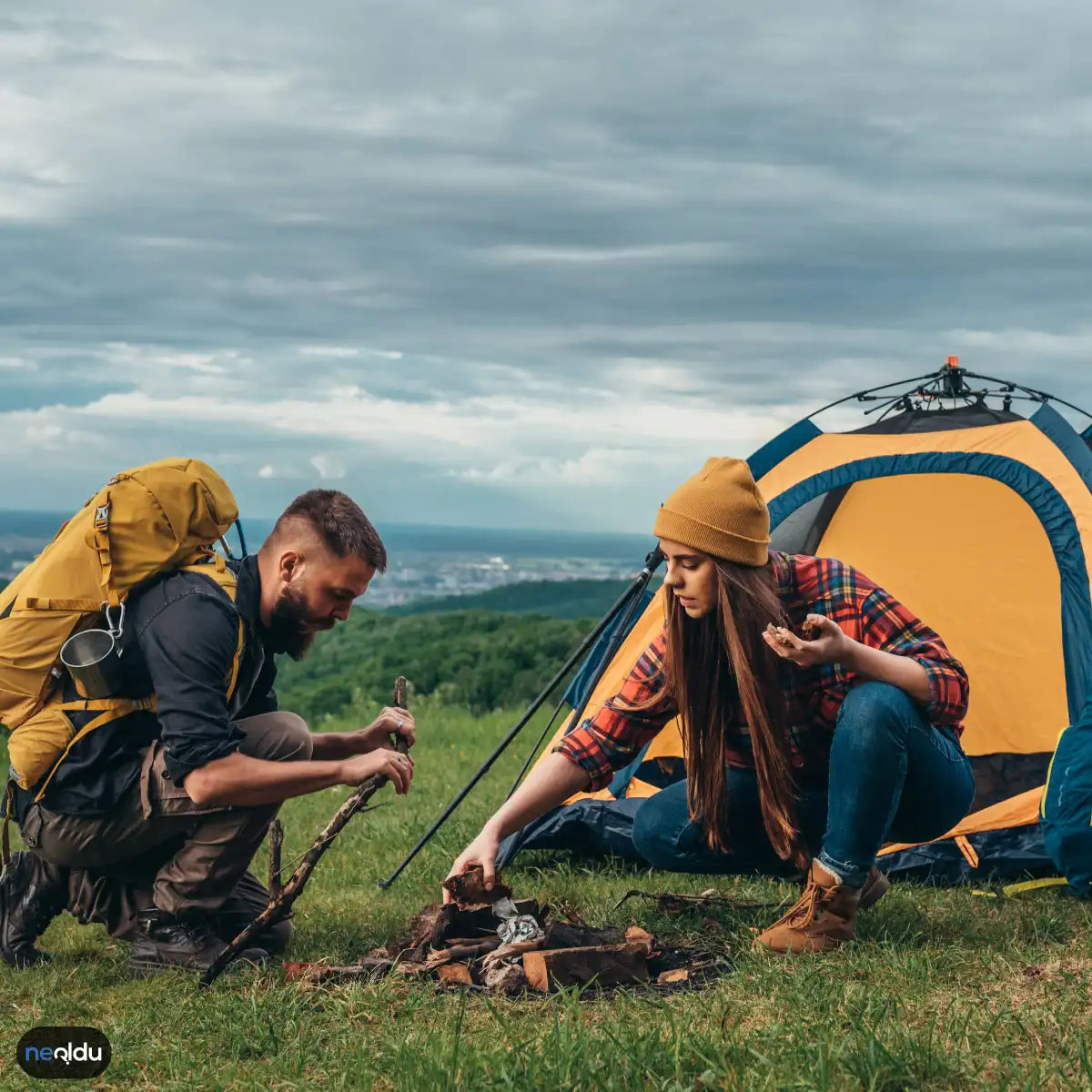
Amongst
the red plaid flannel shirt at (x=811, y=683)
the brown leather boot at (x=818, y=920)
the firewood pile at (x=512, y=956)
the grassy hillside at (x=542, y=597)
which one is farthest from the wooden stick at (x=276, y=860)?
the grassy hillside at (x=542, y=597)

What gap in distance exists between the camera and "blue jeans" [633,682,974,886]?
3.57 m

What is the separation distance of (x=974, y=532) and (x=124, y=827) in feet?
13.7

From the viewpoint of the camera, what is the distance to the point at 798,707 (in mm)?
3900

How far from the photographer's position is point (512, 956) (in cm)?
356

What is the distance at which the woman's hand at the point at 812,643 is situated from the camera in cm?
339

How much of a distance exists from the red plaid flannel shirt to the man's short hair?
815 millimetres

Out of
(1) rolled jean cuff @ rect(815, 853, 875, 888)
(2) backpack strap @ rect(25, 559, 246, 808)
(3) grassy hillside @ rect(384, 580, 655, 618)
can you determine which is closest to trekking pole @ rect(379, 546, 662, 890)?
(2) backpack strap @ rect(25, 559, 246, 808)

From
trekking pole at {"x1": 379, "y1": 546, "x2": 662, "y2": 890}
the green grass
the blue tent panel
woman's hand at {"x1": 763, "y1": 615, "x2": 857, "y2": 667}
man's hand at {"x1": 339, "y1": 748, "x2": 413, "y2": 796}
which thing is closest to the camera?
the green grass

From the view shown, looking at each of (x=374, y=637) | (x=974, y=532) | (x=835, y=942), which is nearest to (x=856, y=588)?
(x=835, y=942)

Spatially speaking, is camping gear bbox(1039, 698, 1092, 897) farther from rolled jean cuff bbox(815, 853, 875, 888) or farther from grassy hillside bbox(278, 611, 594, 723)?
grassy hillside bbox(278, 611, 594, 723)

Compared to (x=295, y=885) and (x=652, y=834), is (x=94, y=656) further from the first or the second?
(x=652, y=834)

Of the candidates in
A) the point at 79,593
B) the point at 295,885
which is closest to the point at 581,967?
the point at 295,885

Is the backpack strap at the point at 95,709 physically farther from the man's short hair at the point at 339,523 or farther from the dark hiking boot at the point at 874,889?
the dark hiking boot at the point at 874,889

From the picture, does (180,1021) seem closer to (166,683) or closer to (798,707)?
(166,683)
